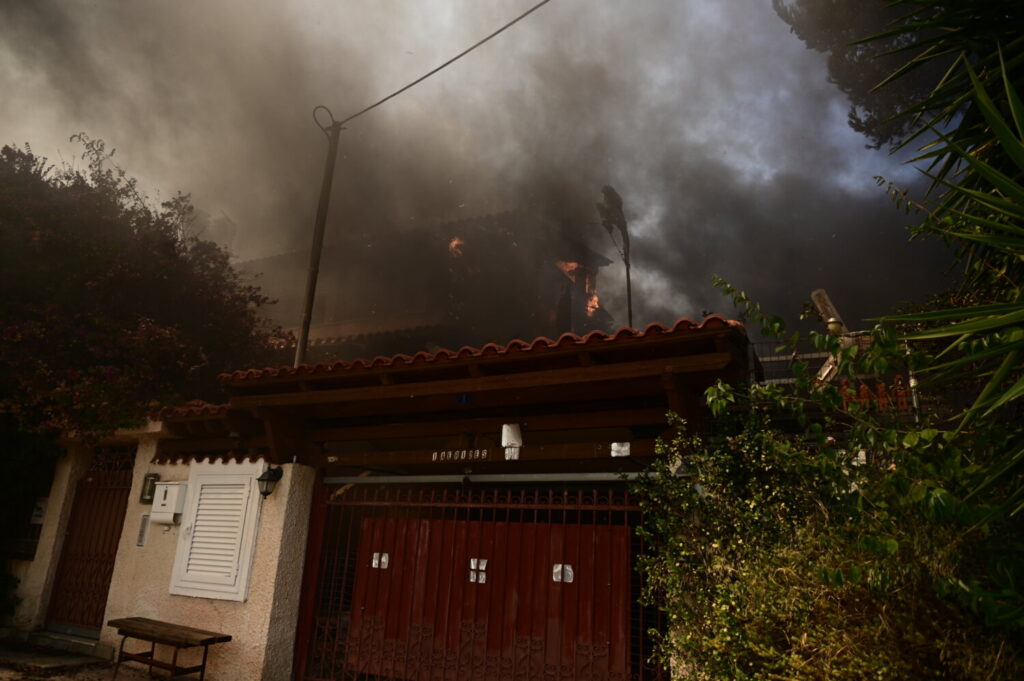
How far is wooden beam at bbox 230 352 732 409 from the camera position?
17.8 ft

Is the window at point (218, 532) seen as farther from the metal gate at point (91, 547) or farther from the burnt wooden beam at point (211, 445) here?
the metal gate at point (91, 547)

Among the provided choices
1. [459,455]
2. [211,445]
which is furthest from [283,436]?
[459,455]

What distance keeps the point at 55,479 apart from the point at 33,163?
6956 millimetres

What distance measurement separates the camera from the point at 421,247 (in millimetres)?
26500

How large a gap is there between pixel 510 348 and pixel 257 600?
4.23 m

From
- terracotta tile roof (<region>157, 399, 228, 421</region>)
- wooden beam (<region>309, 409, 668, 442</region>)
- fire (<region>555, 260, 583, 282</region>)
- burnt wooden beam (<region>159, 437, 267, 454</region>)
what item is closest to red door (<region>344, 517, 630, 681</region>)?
wooden beam (<region>309, 409, 668, 442</region>)

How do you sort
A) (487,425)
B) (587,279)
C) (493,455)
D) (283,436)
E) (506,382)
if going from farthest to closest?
(587,279) → (283,436) → (487,425) → (493,455) → (506,382)

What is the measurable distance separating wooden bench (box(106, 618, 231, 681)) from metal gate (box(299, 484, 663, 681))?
1.08 metres

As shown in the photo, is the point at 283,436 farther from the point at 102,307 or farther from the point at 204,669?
the point at 102,307

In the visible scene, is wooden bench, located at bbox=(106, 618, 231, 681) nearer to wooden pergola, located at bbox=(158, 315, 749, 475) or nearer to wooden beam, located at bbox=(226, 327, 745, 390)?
wooden pergola, located at bbox=(158, 315, 749, 475)

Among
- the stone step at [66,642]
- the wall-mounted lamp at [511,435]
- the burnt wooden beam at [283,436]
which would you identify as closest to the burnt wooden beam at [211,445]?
the burnt wooden beam at [283,436]

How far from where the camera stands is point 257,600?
24.0ft

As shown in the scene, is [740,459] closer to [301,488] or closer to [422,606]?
[422,606]

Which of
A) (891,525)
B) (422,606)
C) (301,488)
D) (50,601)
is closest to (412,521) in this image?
(422,606)
